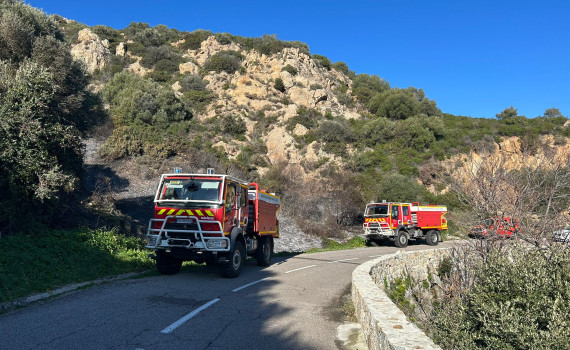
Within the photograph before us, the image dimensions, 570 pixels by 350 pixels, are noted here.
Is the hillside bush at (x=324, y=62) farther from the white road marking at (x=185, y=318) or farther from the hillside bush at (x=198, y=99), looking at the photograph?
the white road marking at (x=185, y=318)

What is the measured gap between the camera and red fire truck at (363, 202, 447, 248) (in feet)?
73.7

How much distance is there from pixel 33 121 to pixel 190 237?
22.5ft

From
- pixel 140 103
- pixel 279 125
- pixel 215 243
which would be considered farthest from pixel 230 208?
pixel 279 125

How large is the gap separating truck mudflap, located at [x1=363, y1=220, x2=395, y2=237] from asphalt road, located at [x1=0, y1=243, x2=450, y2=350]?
13016 mm

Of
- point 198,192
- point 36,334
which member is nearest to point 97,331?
point 36,334

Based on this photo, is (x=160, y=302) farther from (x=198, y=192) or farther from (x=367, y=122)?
(x=367, y=122)

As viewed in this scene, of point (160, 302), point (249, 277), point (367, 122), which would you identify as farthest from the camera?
point (367, 122)

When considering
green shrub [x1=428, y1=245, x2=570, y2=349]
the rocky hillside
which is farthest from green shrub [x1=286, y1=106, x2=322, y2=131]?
green shrub [x1=428, y1=245, x2=570, y2=349]

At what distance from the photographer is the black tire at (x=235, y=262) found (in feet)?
33.6

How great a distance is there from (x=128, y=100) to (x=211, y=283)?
98.7 feet

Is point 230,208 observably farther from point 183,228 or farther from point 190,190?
point 183,228

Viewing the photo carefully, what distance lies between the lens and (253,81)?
45250 mm

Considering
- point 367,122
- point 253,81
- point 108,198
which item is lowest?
point 108,198

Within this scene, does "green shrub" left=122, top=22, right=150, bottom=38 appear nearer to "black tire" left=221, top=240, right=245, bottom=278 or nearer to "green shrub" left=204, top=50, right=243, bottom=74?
"green shrub" left=204, top=50, right=243, bottom=74
